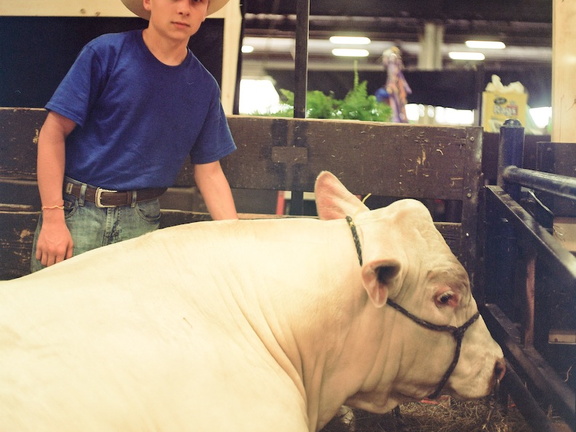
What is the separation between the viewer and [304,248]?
2178mm

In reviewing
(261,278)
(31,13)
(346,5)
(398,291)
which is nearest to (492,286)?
(398,291)

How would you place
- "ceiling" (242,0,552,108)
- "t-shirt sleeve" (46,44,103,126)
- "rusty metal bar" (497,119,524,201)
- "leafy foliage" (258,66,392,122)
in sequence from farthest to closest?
1. "ceiling" (242,0,552,108)
2. "leafy foliage" (258,66,392,122)
3. "rusty metal bar" (497,119,524,201)
4. "t-shirt sleeve" (46,44,103,126)

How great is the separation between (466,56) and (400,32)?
2.52 m

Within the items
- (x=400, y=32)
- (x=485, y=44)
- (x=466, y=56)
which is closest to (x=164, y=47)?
(x=400, y=32)

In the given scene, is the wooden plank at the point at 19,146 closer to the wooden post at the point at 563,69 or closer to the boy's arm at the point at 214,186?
the boy's arm at the point at 214,186

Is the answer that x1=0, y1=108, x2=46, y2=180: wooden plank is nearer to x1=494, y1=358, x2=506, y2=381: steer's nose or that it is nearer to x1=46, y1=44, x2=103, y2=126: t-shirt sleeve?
x1=46, y1=44, x2=103, y2=126: t-shirt sleeve

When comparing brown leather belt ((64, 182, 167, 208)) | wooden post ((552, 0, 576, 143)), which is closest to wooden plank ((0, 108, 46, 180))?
brown leather belt ((64, 182, 167, 208))

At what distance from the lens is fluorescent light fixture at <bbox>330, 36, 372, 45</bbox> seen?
12000mm

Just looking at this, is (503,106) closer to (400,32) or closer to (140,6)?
(140,6)

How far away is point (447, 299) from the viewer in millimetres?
2279

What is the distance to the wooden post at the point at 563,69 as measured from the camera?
4.07 metres

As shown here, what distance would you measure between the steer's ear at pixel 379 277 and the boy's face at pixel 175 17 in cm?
135

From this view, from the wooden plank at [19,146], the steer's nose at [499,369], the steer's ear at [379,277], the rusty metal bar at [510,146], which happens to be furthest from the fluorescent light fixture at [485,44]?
the steer's ear at [379,277]

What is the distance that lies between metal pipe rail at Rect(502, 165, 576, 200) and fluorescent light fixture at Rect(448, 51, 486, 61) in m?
10.1
